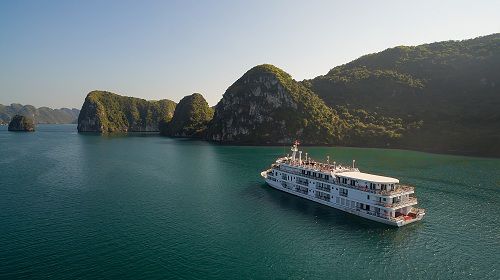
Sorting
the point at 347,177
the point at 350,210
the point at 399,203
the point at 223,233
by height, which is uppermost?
the point at 347,177

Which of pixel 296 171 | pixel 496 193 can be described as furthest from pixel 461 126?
pixel 296 171

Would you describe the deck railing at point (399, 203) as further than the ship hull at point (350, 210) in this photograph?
Yes

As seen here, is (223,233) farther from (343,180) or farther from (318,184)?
(343,180)

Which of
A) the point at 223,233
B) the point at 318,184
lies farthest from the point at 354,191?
the point at 223,233

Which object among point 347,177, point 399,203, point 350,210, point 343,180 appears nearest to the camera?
point 399,203

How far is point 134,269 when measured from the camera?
4719cm

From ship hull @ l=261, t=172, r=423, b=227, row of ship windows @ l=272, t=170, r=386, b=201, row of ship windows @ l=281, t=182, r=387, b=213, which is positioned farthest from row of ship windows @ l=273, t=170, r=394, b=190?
ship hull @ l=261, t=172, r=423, b=227

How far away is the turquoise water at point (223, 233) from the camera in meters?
47.9

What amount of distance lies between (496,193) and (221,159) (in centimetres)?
10434

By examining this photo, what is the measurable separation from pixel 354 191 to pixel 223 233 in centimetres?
3088

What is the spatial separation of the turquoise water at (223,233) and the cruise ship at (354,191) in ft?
7.81

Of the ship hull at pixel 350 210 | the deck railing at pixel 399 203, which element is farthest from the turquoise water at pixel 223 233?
the deck railing at pixel 399 203

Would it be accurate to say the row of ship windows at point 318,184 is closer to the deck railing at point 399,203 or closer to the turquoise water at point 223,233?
the deck railing at point 399,203

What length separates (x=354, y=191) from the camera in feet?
238
